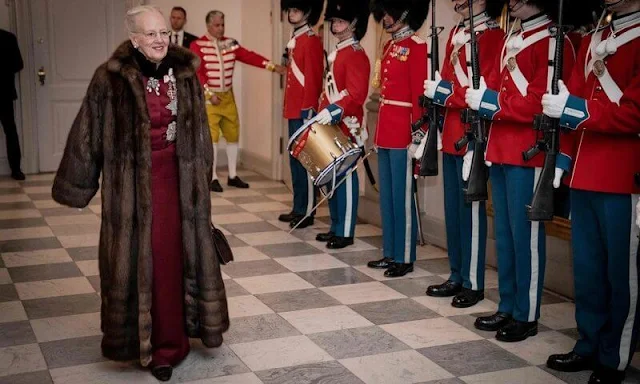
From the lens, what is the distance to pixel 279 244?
6148mm

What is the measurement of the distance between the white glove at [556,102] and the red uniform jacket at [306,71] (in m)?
2.99

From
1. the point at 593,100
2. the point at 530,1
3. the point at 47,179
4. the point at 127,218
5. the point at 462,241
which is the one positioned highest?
Answer: the point at 530,1

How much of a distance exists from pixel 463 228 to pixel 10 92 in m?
5.55

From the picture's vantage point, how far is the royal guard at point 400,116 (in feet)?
16.5

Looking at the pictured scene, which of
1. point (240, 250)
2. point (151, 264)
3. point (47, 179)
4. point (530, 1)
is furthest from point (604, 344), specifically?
point (47, 179)

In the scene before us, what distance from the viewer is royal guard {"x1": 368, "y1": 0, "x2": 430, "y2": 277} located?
5027 mm

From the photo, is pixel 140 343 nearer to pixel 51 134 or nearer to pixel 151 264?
pixel 151 264

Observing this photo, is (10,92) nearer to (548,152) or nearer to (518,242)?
(518,242)

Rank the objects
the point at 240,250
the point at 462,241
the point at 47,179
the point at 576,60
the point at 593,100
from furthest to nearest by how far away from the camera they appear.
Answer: the point at 47,179 → the point at 240,250 → the point at 462,241 → the point at 576,60 → the point at 593,100

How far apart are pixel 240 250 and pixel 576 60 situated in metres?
2.92

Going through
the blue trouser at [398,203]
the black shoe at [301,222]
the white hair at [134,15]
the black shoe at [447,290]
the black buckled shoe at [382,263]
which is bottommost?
the black shoe at [301,222]

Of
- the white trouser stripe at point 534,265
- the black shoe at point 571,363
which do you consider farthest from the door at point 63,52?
the black shoe at point 571,363

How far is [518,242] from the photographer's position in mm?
4043

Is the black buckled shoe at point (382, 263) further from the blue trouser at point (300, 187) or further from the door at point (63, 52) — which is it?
the door at point (63, 52)
